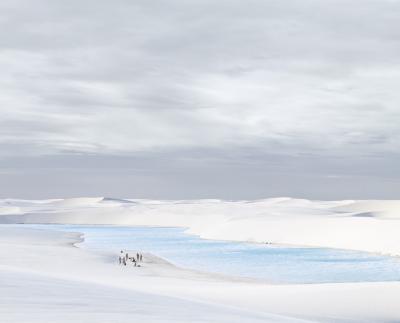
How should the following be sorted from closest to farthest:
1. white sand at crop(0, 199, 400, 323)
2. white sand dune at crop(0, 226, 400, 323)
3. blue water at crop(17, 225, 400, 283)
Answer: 1. white sand dune at crop(0, 226, 400, 323)
2. white sand at crop(0, 199, 400, 323)
3. blue water at crop(17, 225, 400, 283)

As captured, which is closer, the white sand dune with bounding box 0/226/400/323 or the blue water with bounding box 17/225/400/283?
the white sand dune with bounding box 0/226/400/323

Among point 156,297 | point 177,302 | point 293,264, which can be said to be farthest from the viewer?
point 293,264

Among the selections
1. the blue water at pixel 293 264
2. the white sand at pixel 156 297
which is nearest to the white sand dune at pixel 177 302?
the white sand at pixel 156 297

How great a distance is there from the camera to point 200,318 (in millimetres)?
9922

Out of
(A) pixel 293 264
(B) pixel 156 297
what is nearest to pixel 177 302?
(B) pixel 156 297

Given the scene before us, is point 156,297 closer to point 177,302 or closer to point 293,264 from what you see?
point 177,302

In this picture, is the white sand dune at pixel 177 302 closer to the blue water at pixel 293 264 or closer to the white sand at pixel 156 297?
the white sand at pixel 156 297

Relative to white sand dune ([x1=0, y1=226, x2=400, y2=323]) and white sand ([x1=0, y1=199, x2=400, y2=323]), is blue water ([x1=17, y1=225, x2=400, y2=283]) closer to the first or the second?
white sand ([x1=0, y1=199, x2=400, y2=323])

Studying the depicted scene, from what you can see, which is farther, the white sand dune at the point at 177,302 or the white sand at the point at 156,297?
the white sand at the point at 156,297

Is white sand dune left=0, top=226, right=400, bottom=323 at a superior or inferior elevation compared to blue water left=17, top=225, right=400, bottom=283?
inferior

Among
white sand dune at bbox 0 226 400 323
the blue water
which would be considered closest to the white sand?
white sand dune at bbox 0 226 400 323

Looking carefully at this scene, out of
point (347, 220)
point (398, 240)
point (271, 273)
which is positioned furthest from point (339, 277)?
point (347, 220)

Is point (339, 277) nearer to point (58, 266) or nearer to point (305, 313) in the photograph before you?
point (58, 266)

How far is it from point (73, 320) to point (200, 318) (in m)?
2.13
